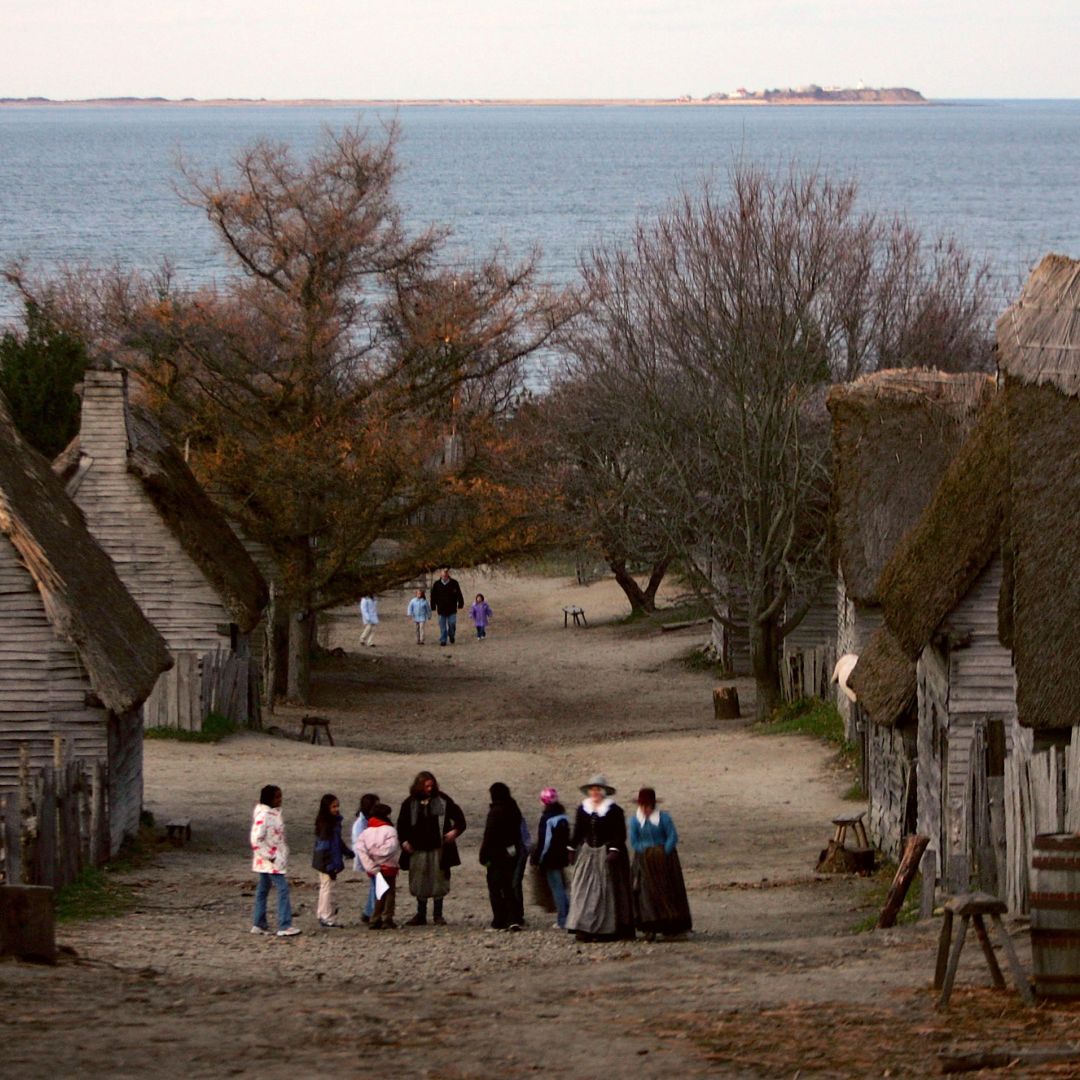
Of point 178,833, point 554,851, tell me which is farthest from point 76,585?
point 554,851

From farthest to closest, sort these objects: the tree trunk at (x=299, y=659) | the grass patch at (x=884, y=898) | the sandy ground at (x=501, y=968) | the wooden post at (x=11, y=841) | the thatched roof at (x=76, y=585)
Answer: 1. the tree trunk at (x=299, y=659)
2. the thatched roof at (x=76, y=585)
3. the grass patch at (x=884, y=898)
4. the wooden post at (x=11, y=841)
5. the sandy ground at (x=501, y=968)

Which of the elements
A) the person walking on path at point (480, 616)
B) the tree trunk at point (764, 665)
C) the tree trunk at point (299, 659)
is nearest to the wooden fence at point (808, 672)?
the tree trunk at point (764, 665)

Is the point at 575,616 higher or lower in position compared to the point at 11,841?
higher

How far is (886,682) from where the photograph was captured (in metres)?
22.5

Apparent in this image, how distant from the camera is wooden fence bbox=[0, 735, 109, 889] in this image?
55.8 ft

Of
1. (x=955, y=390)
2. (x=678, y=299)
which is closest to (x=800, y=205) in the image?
(x=678, y=299)

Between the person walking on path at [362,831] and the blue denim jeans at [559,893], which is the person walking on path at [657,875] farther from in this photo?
the person walking on path at [362,831]

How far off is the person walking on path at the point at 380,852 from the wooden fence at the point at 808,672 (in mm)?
17288

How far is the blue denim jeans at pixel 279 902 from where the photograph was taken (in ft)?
57.6

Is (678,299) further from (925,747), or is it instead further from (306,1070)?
(306,1070)

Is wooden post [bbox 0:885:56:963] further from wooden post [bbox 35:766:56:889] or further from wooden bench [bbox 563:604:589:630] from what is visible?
wooden bench [bbox 563:604:589:630]

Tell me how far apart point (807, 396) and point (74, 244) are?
339 feet

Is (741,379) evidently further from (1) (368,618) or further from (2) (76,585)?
(2) (76,585)

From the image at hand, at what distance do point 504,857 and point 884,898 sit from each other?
13.8 feet
